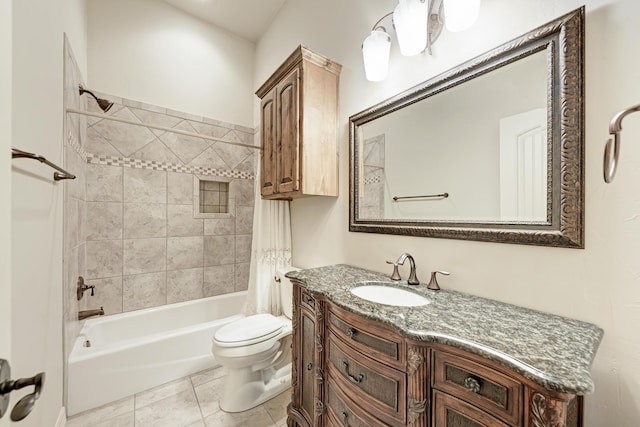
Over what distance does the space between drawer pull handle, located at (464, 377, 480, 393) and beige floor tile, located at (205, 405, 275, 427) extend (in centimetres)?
141

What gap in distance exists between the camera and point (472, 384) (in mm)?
682

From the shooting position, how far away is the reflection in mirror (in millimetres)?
952

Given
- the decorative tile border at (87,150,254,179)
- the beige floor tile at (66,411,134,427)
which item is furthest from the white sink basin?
the decorative tile border at (87,150,254,179)

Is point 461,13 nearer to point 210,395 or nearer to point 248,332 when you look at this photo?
point 248,332

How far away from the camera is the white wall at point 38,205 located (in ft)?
3.16

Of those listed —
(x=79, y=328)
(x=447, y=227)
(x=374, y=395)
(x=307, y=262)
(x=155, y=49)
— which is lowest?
(x=79, y=328)

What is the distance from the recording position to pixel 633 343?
0.75m

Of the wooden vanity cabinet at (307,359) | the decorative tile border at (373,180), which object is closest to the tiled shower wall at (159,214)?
the wooden vanity cabinet at (307,359)

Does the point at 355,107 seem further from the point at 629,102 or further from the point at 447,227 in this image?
the point at 629,102

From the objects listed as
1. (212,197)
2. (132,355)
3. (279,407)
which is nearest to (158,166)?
(212,197)

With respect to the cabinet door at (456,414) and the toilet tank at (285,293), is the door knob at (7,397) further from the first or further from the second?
the toilet tank at (285,293)

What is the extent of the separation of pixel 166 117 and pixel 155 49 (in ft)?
2.16

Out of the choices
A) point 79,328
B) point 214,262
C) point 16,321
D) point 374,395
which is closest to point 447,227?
point 374,395

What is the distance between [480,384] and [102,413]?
2269 millimetres
